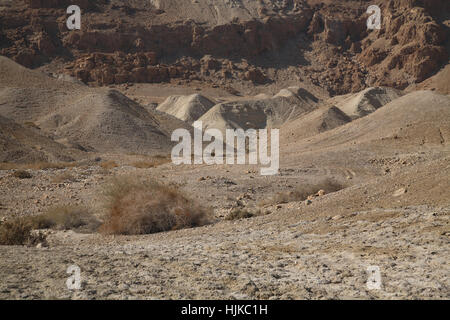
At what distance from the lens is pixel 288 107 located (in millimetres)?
51781

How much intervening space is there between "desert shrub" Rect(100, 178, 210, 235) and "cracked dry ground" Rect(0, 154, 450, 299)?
16.7 inches

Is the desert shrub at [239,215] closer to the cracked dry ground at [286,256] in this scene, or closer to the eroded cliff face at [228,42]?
the cracked dry ground at [286,256]

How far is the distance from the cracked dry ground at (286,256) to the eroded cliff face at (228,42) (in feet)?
212

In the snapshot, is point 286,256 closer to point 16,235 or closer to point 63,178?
point 16,235

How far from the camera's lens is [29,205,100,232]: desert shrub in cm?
895

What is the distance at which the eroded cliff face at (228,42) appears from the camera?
71.6m

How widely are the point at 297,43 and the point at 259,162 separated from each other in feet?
240

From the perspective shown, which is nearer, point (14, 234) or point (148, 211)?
point (14, 234)

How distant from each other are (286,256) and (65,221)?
5476 mm

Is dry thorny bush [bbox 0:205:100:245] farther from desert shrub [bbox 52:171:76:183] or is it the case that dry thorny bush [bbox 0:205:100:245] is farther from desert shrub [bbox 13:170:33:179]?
desert shrub [bbox 13:170:33:179]

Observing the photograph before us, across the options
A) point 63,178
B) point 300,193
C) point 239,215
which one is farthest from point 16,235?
point 63,178

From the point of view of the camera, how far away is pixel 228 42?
3177 inches

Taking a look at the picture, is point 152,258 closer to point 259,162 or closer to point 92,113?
point 259,162
